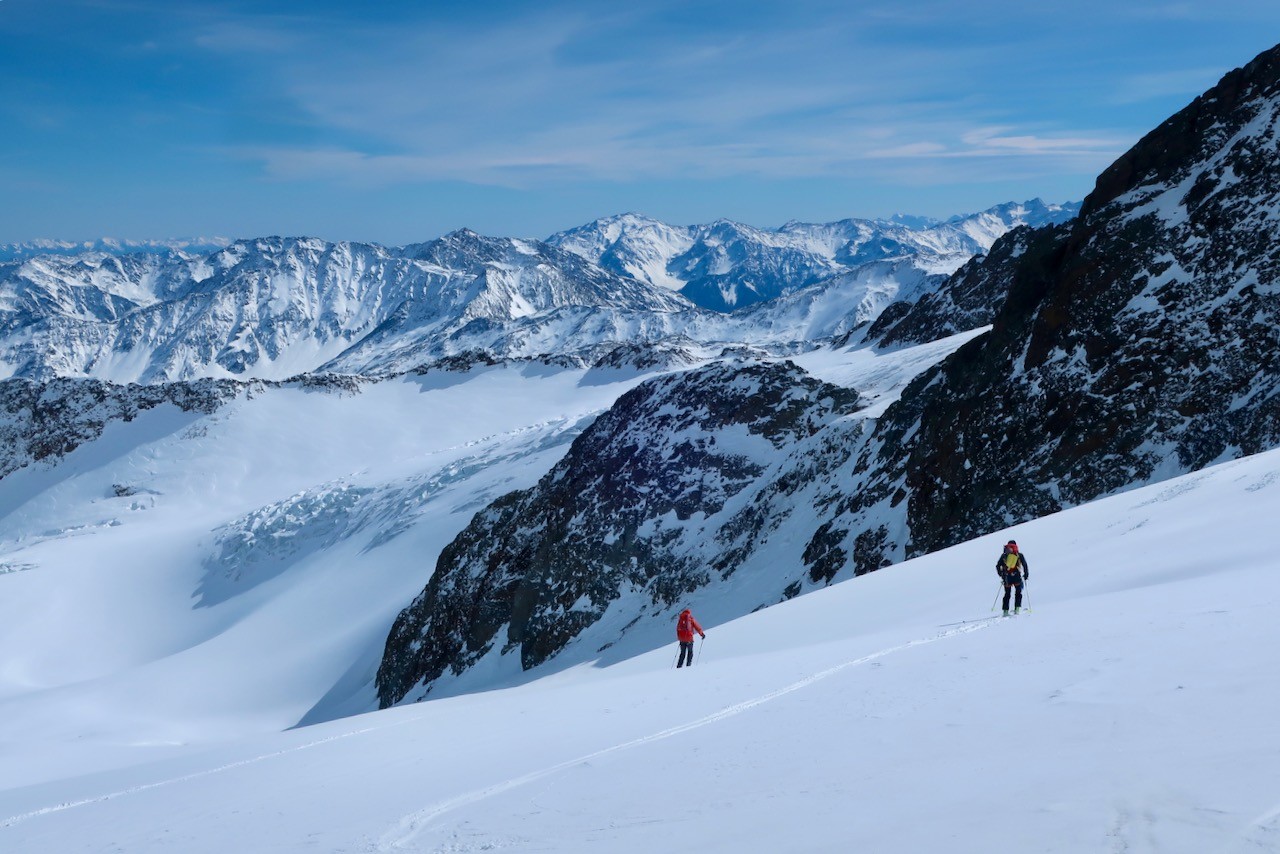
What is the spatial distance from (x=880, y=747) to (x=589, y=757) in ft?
12.3

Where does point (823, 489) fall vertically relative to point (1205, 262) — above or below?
below

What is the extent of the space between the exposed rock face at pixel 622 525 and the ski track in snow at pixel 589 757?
22155 mm

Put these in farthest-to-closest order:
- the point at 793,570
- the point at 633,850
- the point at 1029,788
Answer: the point at 793,570 → the point at 633,850 → the point at 1029,788

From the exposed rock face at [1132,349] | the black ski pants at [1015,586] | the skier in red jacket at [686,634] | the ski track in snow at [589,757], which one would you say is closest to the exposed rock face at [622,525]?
the exposed rock face at [1132,349]

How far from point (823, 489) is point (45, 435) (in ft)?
344

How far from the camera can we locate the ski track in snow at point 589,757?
8.29 m

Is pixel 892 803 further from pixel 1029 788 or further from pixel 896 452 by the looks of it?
pixel 896 452

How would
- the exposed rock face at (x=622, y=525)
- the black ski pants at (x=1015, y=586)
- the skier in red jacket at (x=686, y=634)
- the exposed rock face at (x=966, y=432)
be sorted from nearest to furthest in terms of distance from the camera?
the black ski pants at (x=1015, y=586)
the skier in red jacket at (x=686, y=634)
the exposed rock face at (x=966, y=432)
the exposed rock face at (x=622, y=525)

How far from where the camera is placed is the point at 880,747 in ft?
25.9

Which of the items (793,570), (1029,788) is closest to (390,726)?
(1029,788)

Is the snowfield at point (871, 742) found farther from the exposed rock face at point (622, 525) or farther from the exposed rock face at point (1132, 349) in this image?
the exposed rock face at point (622, 525)

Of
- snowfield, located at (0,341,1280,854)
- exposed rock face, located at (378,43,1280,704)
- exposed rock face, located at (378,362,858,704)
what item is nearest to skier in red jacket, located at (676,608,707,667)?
snowfield, located at (0,341,1280,854)

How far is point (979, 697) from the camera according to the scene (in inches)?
348

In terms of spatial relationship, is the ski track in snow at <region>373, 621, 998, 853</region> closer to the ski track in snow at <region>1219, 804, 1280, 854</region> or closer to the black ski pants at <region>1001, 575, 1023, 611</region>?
the black ski pants at <region>1001, 575, 1023, 611</region>
